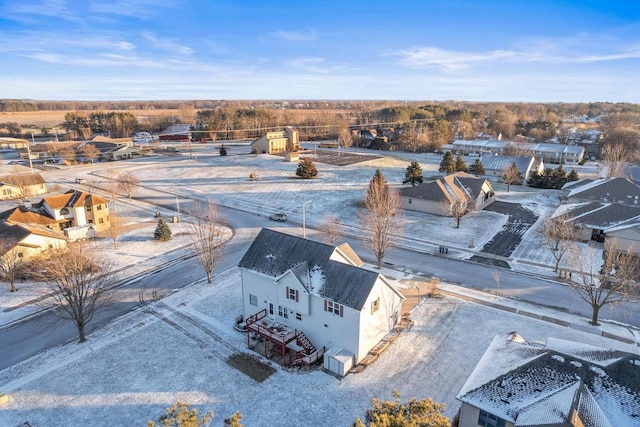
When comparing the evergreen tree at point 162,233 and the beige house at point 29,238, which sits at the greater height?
the beige house at point 29,238

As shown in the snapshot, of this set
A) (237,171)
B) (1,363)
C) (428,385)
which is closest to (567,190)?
A: (428,385)

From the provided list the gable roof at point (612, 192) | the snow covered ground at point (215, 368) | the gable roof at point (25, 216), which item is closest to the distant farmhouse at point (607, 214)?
the gable roof at point (612, 192)

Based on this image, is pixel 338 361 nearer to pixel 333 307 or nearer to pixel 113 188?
pixel 333 307

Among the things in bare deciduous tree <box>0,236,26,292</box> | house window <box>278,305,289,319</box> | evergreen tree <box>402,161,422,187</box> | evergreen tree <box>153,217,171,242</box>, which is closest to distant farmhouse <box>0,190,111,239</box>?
bare deciduous tree <box>0,236,26,292</box>

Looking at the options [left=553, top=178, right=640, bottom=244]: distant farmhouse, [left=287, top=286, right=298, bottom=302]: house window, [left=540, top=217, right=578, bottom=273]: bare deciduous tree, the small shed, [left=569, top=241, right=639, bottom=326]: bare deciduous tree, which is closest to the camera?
the small shed

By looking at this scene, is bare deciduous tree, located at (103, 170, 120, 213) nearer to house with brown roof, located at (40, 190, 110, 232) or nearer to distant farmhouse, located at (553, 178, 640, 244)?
house with brown roof, located at (40, 190, 110, 232)

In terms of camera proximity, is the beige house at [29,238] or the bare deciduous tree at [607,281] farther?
the beige house at [29,238]

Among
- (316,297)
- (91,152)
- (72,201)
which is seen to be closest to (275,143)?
(91,152)

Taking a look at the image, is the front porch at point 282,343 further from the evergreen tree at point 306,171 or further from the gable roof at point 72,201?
the evergreen tree at point 306,171
